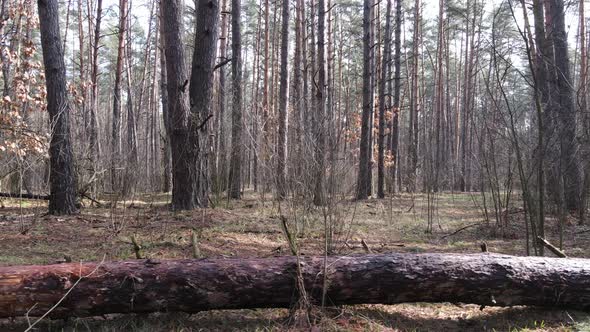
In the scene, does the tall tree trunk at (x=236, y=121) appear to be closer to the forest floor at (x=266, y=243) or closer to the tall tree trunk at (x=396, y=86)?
the forest floor at (x=266, y=243)

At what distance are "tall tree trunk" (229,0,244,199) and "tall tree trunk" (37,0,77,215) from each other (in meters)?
2.85

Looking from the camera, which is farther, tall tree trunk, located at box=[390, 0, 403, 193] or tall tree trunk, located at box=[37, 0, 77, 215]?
tall tree trunk, located at box=[390, 0, 403, 193]

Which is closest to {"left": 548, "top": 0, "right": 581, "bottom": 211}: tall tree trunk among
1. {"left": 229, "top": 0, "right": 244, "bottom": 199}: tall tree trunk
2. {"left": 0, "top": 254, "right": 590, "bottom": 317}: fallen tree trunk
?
{"left": 0, "top": 254, "right": 590, "bottom": 317}: fallen tree trunk

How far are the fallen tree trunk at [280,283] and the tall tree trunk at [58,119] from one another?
4.40 metres

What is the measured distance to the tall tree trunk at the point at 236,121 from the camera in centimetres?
820

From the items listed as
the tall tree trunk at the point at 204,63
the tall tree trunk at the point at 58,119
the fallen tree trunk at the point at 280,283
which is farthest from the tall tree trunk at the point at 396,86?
the fallen tree trunk at the point at 280,283

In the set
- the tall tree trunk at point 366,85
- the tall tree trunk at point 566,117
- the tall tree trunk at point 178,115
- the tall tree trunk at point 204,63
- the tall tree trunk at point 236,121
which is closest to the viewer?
the tall tree trunk at point 566,117

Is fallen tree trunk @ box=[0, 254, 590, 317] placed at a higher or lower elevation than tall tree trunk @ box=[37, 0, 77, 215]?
lower

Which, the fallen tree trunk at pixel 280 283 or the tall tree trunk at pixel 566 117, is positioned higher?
the tall tree trunk at pixel 566 117

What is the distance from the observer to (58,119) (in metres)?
6.72

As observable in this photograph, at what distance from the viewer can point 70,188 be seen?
6891 mm

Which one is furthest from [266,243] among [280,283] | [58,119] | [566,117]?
[566,117]

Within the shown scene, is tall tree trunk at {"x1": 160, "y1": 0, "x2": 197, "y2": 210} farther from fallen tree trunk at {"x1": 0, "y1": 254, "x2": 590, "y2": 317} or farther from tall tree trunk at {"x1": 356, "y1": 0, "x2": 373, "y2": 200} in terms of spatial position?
tall tree trunk at {"x1": 356, "y1": 0, "x2": 373, "y2": 200}

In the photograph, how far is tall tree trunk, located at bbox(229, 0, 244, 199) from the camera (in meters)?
8.20
